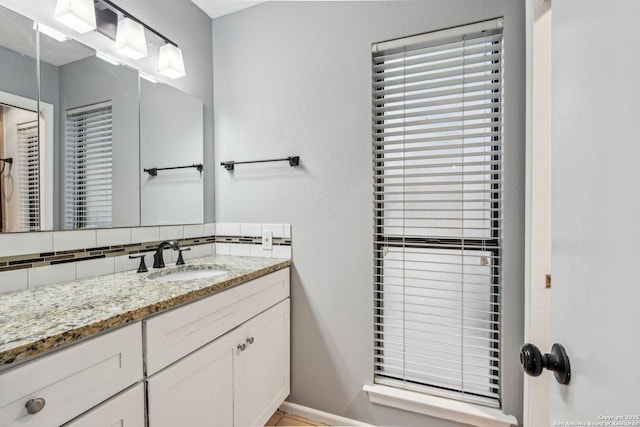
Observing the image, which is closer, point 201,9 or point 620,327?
point 620,327

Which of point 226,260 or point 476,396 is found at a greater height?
point 226,260

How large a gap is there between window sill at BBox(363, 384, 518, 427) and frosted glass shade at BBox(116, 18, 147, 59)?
7.09 feet

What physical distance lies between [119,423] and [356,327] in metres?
1.10

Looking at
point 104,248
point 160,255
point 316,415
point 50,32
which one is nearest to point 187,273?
point 160,255

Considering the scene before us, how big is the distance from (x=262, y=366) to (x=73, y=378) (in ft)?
2.88

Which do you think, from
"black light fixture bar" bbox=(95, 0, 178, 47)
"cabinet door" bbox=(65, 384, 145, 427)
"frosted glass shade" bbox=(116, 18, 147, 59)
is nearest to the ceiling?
"black light fixture bar" bbox=(95, 0, 178, 47)

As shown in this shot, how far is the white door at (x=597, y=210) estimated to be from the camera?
314mm

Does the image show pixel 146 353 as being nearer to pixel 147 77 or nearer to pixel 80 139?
pixel 80 139

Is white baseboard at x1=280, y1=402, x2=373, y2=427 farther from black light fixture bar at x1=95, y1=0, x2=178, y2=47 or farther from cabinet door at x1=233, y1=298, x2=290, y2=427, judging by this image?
black light fixture bar at x1=95, y1=0, x2=178, y2=47

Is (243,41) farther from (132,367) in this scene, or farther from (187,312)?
(132,367)

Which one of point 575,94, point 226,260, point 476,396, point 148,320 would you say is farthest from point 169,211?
point 476,396

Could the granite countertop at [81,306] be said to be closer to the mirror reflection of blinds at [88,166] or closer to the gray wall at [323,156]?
the mirror reflection of blinds at [88,166]

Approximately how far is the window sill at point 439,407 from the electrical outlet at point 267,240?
3.16 ft

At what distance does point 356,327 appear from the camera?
1.55m
